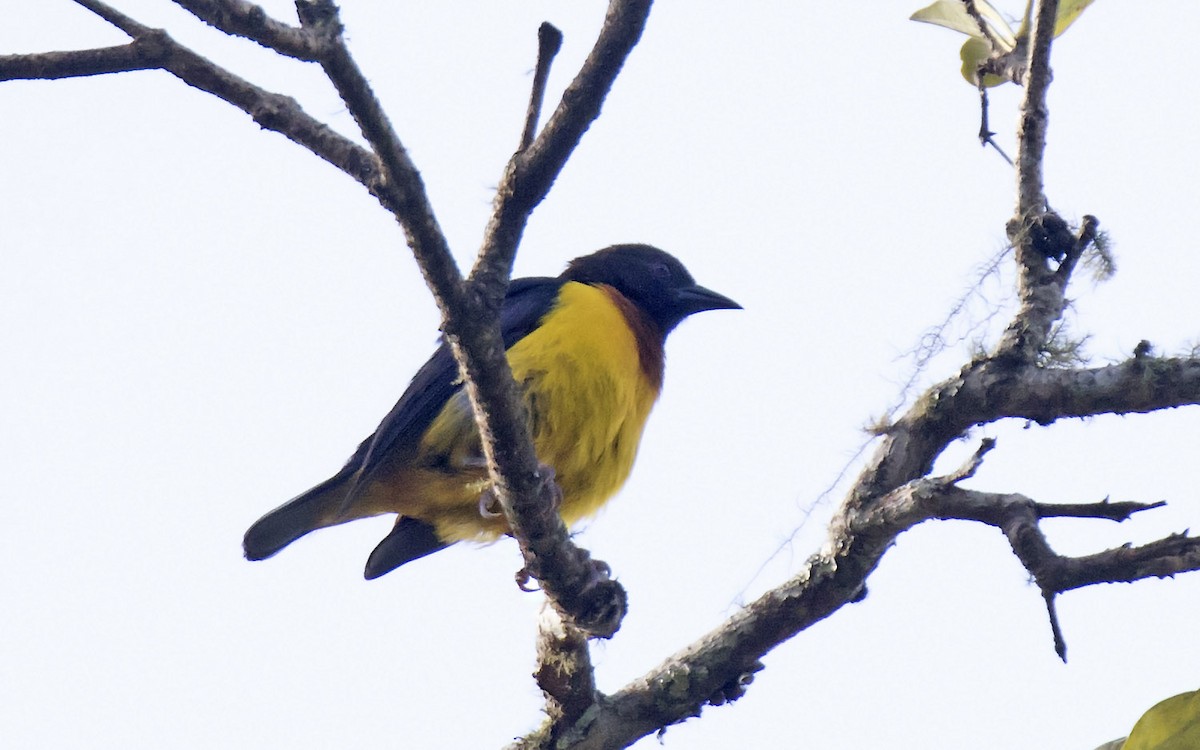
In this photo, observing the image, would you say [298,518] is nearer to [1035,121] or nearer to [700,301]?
[700,301]

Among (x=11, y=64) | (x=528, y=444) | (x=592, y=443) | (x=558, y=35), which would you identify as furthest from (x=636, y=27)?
(x=592, y=443)

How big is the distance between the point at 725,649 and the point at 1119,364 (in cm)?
115

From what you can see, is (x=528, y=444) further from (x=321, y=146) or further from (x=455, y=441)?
(x=455, y=441)

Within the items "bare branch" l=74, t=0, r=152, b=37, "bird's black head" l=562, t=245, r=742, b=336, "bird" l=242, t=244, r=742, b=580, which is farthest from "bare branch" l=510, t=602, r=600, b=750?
"bird's black head" l=562, t=245, r=742, b=336

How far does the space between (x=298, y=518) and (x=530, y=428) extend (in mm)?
1148

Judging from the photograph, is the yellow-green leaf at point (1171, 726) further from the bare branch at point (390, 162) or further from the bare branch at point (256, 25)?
the bare branch at point (256, 25)

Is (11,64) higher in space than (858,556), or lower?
higher

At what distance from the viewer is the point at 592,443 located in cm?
412

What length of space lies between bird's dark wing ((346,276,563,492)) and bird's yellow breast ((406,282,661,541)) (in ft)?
0.18

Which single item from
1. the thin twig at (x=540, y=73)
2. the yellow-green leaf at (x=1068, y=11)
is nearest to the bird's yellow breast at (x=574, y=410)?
the thin twig at (x=540, y=73)

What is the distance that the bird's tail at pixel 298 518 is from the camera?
4461 millimetres

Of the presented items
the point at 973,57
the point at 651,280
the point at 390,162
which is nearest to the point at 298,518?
the point at 651,280

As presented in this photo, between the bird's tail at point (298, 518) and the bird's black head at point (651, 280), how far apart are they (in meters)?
1.21

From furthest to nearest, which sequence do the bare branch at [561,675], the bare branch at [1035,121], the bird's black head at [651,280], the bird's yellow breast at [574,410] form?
the bird's black head at [651,280], the bird's yellow breast at [574,410], the bare branch at [561,675], the bare branch at [1035,121]
